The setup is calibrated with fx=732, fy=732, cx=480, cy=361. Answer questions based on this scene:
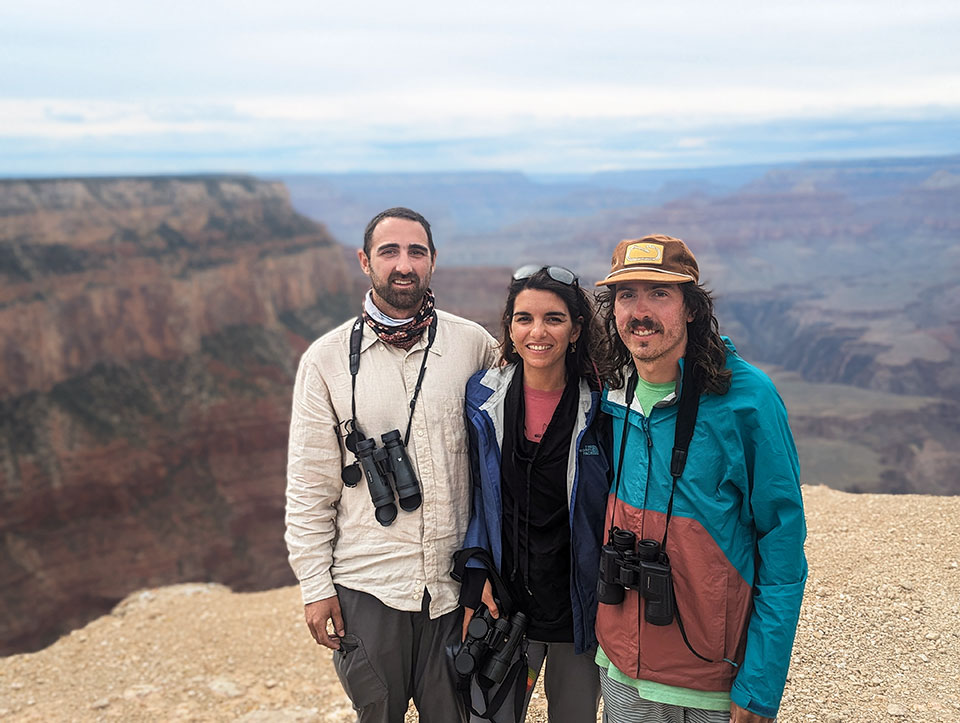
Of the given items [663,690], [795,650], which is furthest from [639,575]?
[795,650]

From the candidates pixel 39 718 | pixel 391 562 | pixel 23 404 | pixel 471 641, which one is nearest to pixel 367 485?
pixel 391 562

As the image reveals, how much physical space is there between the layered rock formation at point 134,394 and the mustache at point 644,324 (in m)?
26.6

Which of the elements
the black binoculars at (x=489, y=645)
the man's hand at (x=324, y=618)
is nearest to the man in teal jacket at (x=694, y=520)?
the black binoculars at (x=489, y=645)

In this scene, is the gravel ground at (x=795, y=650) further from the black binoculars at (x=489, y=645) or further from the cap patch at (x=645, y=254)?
the cap patch at (x=645, y=254)

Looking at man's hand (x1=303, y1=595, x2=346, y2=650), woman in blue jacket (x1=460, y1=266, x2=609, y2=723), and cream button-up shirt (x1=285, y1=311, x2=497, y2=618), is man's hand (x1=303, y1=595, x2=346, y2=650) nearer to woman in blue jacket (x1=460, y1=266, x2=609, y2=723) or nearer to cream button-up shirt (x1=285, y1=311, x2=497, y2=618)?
cream button-up shirt (x1=285, y1=311, x2=497, y2=618)

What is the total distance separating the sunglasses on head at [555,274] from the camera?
326cm

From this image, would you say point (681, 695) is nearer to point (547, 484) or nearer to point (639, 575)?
point (639, 575)

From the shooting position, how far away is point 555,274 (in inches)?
129

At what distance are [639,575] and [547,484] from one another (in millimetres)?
592

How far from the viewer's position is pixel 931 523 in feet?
21.7

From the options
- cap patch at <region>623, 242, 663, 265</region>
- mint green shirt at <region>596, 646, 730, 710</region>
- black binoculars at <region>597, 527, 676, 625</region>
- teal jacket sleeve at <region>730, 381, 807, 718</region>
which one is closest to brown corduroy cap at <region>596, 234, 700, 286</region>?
cap patch at <region>623, 242, 663, 265</region>

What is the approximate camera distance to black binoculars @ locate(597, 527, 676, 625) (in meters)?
2.70

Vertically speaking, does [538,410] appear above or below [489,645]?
above

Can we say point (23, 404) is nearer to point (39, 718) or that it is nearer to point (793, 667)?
point (39, 718)
